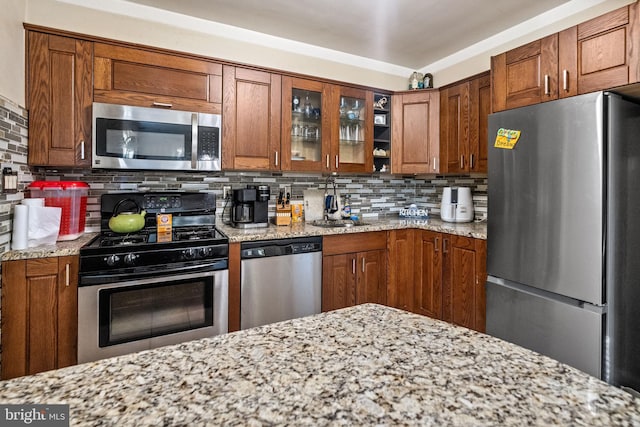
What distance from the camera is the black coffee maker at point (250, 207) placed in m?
2.62

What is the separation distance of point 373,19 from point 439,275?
211cm

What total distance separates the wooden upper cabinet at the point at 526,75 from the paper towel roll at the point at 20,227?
2.95 metres

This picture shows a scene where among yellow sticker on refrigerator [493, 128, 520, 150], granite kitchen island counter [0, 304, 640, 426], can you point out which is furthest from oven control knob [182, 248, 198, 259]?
yellow sticker on refrigerator [493, 128, 520, 150]

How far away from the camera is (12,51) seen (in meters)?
1.85

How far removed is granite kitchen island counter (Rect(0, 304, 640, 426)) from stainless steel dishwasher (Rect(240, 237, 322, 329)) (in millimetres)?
1585

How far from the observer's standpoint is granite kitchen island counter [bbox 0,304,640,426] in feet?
1.61

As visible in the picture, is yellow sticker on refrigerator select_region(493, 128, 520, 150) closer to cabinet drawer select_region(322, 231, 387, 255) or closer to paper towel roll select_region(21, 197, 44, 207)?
cabinet drawer select_region(322, 231, 387, 255)

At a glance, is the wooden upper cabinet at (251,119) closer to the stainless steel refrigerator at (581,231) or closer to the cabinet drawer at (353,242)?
the cabinet drawer at (353,242)

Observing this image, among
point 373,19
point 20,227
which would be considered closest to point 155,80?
point 20,227

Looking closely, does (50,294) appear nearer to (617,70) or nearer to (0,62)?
(0,62)

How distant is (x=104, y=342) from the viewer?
6.18 feet

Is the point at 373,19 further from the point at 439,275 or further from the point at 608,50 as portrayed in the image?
the point at 439,275

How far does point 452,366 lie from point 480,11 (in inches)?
107

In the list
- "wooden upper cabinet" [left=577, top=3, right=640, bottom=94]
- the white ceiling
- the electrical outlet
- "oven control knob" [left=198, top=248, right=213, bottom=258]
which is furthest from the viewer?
the electrical outlet
